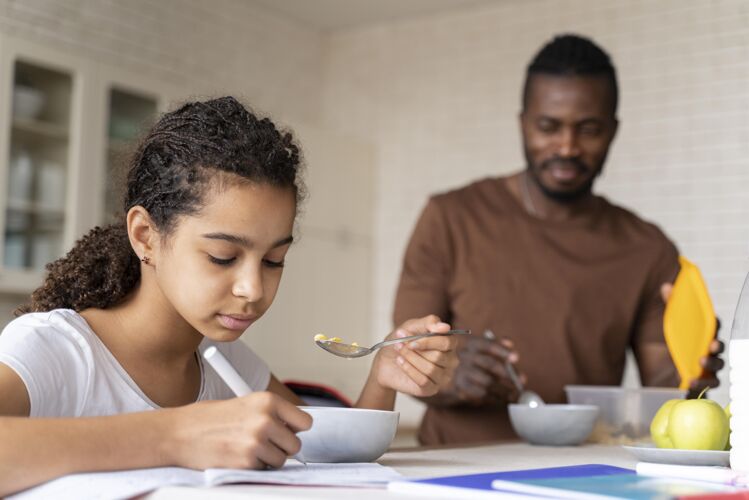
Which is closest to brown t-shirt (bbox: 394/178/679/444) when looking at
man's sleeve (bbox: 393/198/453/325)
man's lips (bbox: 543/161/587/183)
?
man's sleeve (bbox: 393/198/453/325)

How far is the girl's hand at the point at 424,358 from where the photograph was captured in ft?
4.84

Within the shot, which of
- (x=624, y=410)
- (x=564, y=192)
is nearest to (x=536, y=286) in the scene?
(x=564, y=192)

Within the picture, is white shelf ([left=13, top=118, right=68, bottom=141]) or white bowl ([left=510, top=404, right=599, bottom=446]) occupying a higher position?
white shelf ([left=13, top=118, right=68, bottom=141])

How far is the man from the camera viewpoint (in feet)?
7.73

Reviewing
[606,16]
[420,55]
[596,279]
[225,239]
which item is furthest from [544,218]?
[420,55]

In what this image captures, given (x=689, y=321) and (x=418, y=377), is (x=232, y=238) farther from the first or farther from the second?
(x=689, y=321)

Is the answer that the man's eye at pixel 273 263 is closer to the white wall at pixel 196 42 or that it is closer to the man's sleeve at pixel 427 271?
the man's sleeve at pixel 427 271

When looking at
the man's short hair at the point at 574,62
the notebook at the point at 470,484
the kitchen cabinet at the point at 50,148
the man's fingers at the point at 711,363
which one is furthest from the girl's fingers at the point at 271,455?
the kitchen cabinet at the point at 50,148

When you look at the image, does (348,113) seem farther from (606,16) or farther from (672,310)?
(672,310)

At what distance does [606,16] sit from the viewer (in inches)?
178

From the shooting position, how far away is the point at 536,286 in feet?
7.95

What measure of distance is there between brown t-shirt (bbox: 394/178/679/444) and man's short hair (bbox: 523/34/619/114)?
311 mm

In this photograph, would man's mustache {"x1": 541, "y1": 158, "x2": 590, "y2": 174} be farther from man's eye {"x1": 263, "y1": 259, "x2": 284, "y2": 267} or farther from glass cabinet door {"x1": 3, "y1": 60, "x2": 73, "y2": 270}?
glass cabinet door {"x1": 3, "y1": 60, "x2": 73, "y2": 270}

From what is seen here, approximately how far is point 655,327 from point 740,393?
120 centimetres
